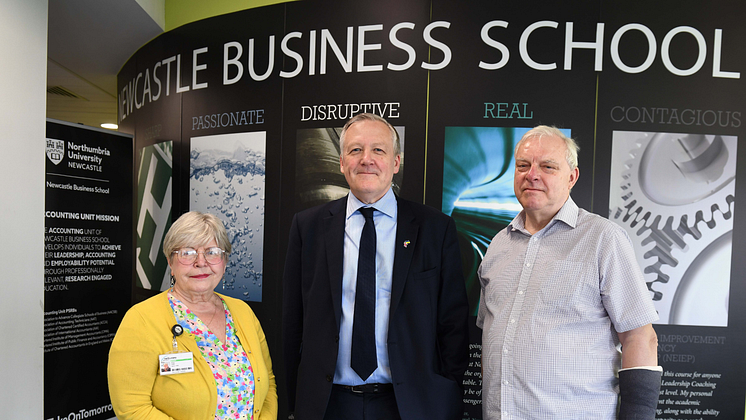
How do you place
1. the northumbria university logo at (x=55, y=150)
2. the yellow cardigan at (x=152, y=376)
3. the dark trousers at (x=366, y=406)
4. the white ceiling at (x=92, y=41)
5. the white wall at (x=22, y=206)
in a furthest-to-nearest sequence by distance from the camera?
1. the white ceiling at (x=92, y=41)
2. the northumbria university logo at (x=55, y=150)
3. the white wall at (x=22, y=206)
4. the dark trousers at (x=366, y=406)
5. the yellow cardigan at (x=152, y=376)

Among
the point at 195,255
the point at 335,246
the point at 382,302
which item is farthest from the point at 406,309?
the point at 195,255

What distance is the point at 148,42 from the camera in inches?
172

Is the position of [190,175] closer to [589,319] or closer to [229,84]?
[229,84]

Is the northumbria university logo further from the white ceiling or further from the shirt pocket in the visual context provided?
the shirt pocket

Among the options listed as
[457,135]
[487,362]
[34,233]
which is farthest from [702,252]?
[34,233]

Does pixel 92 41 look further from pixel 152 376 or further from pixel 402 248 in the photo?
pixel 402 248

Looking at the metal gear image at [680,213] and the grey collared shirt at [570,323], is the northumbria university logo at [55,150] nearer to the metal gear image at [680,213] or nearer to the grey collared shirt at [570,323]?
the grey collared shirt at [570,323]

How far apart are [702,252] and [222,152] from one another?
352 cm

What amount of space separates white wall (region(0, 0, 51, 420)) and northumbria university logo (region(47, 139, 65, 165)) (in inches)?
11.8

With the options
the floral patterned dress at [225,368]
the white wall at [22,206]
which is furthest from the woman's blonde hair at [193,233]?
the white wall at [22,206]

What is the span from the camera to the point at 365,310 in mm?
1792

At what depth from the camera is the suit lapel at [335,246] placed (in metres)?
1.82

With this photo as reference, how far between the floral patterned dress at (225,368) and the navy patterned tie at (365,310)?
416 mm

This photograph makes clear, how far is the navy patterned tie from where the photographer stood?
1756 millimetres
